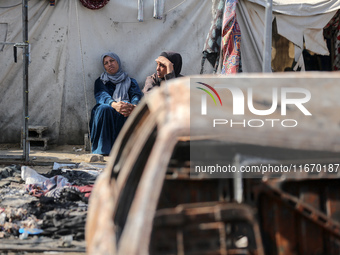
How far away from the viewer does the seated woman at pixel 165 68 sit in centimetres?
730

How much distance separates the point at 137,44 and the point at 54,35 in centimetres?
129

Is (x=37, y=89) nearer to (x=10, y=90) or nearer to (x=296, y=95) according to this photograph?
(x=10, y=90)

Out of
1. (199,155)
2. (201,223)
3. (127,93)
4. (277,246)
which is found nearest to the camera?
(201,223)

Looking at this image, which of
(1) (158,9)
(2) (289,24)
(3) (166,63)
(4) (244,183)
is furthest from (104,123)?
(4) (244,183)

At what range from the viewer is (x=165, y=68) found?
7.34 metres

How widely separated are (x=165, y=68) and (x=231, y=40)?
3.40 ft

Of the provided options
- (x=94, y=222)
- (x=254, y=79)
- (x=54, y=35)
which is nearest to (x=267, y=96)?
(x=254, y=79)

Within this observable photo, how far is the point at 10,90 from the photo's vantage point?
7855 mm

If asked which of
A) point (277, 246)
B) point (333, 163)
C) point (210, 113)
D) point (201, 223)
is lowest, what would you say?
point (277, 246)

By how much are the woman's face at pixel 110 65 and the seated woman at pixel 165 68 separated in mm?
521

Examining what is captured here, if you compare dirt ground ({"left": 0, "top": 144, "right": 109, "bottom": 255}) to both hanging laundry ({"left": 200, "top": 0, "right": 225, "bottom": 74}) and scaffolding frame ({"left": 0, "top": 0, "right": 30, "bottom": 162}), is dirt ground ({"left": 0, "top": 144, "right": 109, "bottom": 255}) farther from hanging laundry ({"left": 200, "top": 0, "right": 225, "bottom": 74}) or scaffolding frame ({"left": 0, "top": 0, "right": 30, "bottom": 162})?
hanging laundry ({"left": 200, "top": 0, "right": 225, "bottom": 74})

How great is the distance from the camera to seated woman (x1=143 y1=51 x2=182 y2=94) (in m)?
7.30

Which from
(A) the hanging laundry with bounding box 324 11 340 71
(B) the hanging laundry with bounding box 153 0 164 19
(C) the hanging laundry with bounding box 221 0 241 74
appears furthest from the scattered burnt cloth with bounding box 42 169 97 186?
(A) the hanging laundry with bounding box 324 11 340 71

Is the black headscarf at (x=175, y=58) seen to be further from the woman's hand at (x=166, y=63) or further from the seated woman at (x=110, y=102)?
the seated woman at (x=110, y=102)
